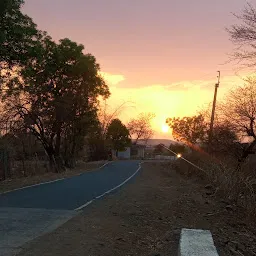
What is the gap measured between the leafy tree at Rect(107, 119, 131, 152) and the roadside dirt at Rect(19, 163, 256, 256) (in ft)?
244

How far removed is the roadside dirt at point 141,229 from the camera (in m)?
7.43

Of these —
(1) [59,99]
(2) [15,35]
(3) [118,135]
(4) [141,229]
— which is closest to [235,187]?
(4) [141,229]

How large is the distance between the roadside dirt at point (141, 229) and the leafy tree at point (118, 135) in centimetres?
7432

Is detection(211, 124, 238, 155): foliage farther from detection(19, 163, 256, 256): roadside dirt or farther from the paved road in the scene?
detection(19, 163, 256, 256): roadside dirt

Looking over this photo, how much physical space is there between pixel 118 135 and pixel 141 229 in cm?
8081

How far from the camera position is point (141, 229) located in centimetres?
966

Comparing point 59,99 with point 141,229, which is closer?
point 141,229

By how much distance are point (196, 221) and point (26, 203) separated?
547 centimetres

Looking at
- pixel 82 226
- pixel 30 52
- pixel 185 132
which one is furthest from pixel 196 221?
pixel 185 132

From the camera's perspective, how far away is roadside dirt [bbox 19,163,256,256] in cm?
743

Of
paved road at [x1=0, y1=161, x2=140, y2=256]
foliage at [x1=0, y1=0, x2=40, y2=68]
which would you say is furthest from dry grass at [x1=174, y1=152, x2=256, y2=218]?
foliage at [x1=0, y1=0, x2=40, y2=68]

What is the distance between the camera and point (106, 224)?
991 cm

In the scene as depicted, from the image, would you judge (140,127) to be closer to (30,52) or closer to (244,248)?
(30,52)

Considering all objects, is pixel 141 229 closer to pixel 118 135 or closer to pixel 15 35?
pixel 15 35
